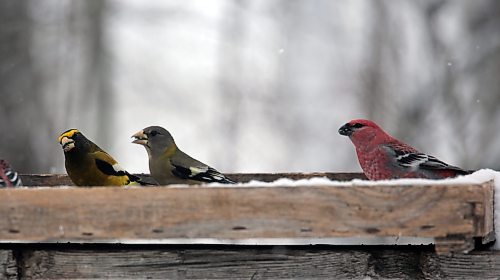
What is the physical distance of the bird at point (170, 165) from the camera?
4262 millimetres

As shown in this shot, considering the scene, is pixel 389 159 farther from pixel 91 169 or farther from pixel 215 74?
pixel 215 74

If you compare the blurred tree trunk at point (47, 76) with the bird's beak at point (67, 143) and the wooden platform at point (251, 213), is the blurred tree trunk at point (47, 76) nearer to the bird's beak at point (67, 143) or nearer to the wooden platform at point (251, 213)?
the bird's beak at point (67, 143)

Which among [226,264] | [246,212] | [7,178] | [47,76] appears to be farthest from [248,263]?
[47,76]

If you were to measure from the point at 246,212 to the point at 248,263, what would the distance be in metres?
0.50

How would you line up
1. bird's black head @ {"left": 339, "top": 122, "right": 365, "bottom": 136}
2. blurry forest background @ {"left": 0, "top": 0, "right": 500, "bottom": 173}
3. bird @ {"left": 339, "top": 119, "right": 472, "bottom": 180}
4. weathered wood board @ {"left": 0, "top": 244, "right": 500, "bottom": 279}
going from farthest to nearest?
blurry forest background @ {"left": 0, "top": 0, "right": 500, "bottom": 173}, bird's black head @ {"left": 339, "top": 122, "right": 365, "bottom": 136}, bird @ {"left": 339, "top": 119, "right": 472, "bottom": 180}, weathered wood board @ {"left": 0, "top": 244, "right": 500, "bottom": 279}

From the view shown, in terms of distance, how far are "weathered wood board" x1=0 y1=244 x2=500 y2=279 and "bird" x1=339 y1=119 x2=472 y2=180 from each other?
873 millimetres

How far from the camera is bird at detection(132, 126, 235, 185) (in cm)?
426

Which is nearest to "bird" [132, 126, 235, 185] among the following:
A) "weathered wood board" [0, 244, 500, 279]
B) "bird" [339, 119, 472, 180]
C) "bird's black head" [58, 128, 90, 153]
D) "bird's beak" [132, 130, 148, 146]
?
"bird's beak" [132, 130, 148, 146]

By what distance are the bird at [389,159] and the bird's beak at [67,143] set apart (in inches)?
52.2

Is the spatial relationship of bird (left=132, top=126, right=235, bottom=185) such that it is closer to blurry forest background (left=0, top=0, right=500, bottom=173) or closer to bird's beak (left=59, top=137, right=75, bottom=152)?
bird's beak (left=59, top=137, right=75, bottom=152)

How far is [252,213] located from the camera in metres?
2.81

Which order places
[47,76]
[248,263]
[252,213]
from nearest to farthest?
1. [252,213]
2. [248,263]
3. [47,76]

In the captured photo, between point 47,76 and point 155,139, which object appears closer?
point 155,139

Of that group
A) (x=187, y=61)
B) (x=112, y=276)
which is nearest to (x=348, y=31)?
(x=187, y=61)
